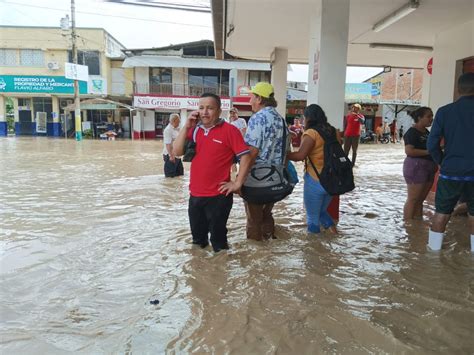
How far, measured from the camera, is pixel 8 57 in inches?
1297

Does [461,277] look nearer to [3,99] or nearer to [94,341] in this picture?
[94,341]

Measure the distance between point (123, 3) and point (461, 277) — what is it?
6153 mm

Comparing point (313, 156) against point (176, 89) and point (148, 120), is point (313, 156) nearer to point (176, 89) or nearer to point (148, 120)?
point (176, 89)

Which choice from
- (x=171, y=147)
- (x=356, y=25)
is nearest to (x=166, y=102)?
(x=171, y=147)

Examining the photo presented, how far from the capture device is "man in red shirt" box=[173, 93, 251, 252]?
12.5 feet

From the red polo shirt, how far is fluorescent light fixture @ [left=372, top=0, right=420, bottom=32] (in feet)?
13.6

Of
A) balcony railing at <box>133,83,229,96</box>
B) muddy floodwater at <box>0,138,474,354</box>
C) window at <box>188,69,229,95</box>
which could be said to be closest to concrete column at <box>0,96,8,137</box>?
balcony railing at <box>133,83,229,96</box>

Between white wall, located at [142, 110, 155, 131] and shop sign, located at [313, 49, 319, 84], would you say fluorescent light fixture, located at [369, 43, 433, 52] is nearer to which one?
shop sign, located at [313, 49, 319, 84]

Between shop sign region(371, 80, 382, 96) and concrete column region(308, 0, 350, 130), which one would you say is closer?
concrete column region(308, 0, 350, 130)

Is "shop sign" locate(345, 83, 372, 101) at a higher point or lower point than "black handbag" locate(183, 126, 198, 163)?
higher

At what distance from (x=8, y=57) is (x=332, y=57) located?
3439 cm

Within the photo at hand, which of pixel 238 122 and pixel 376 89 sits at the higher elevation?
pixel 376 89

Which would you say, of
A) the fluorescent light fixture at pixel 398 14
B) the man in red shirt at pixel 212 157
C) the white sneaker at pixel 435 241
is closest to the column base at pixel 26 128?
the fluorescent light fixture at pixel 398 14

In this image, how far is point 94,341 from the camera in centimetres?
255
